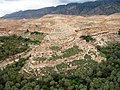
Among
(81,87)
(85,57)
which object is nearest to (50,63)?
(85,57)

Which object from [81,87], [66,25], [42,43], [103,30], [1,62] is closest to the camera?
[81,87]

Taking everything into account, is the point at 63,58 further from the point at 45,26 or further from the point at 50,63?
the point at 45,26

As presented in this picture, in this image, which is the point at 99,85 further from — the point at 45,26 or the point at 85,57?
the point at 45,26

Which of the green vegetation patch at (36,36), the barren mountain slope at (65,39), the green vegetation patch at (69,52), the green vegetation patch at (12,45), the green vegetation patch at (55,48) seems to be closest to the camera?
the barren mountain slope at (65,39)

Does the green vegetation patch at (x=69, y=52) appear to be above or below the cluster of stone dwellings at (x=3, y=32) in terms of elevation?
below

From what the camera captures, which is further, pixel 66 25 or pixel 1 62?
pixel 66 25

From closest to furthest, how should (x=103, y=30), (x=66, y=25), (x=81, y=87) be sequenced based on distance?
(x=81, y=87) < (x=103, y=30) < (x=66, y=25)

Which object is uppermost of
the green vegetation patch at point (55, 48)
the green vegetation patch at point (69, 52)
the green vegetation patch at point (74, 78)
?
the green vegetation patch at point (55, 48)

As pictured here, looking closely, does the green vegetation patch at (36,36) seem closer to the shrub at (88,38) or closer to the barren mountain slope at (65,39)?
the barren mountain slope at (65,39)

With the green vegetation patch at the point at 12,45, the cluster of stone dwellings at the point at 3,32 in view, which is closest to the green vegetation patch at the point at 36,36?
the green vegetation patch at the point at 12,45
